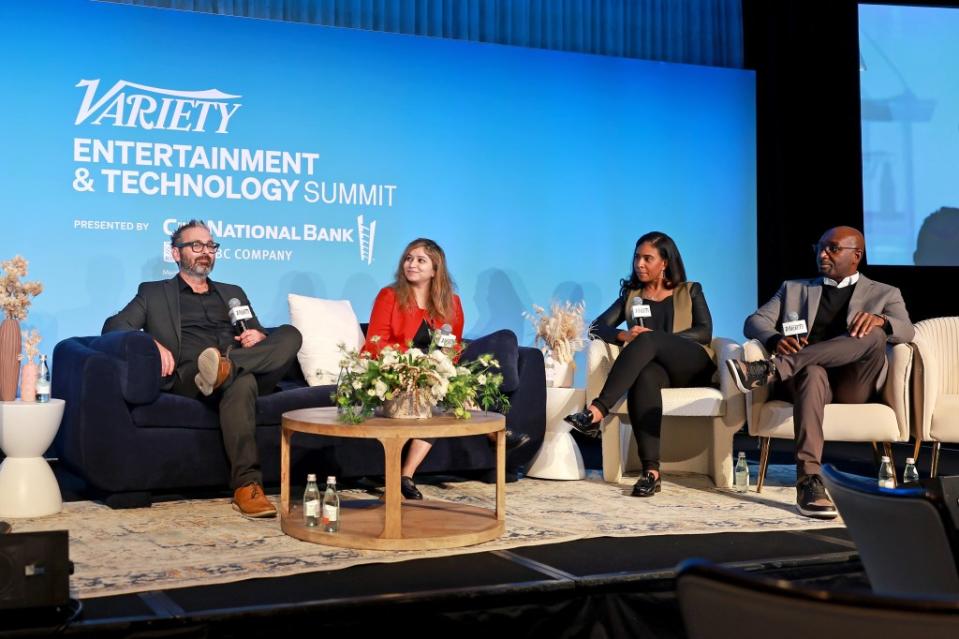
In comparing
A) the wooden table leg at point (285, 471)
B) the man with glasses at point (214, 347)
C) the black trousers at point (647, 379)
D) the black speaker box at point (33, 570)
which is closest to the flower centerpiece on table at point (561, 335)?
the black trousers at point (647, 379)

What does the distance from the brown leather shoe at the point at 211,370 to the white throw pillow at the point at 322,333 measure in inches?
30.4

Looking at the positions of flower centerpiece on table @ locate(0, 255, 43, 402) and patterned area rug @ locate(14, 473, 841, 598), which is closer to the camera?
patterned area rug @ locate(14, 473, 841, 598)

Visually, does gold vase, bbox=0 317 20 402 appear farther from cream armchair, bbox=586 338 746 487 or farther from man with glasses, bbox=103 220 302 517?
cream armchair, bbox=586 338 746 487

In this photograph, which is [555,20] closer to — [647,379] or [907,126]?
[907,126]

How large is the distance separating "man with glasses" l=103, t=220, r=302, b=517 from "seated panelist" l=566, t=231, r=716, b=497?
1245 millimetres

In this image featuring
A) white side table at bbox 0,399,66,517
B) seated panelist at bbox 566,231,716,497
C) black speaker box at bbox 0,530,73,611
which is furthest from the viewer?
seated panelist at bbox 566,231,716,497

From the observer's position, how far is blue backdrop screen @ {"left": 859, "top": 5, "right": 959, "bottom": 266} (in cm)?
683

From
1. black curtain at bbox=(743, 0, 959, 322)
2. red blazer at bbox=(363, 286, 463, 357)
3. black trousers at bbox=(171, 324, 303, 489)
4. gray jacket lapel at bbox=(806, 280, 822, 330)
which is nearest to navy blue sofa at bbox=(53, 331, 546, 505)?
black trousers at bbox=(171, 324, 303, 489)

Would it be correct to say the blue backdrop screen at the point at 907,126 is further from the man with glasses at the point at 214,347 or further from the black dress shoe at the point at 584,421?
the man with glasses at the point at 214,347

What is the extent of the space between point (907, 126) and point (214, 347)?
4841mm

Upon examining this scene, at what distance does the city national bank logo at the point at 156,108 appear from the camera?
5418mm

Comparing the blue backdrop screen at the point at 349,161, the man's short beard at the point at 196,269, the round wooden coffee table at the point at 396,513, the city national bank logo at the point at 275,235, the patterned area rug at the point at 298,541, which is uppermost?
the blue backdrop screen at the point at 349,161

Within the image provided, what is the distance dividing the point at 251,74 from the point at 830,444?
4115 millimetres

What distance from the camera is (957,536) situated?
1375 millimetres
